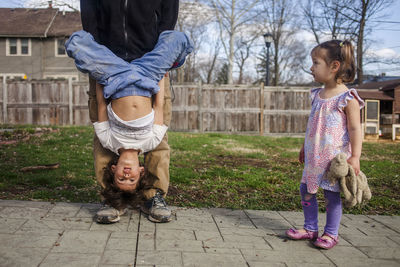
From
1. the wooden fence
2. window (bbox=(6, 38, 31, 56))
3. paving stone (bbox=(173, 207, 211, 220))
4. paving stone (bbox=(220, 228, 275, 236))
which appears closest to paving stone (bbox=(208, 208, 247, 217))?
paving stone (bbox=(173, 207, 211, 220))

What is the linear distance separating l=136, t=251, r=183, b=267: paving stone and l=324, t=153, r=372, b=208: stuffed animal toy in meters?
1.12

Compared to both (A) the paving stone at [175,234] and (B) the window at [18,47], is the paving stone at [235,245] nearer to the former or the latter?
(A) the paving stone at [175,234]

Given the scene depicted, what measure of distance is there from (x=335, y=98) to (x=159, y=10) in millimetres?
1501

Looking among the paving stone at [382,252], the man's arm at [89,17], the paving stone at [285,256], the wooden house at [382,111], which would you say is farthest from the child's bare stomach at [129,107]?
the wooden house at [382,111]

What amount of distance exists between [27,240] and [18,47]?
25271mm

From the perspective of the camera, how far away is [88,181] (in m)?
3.89

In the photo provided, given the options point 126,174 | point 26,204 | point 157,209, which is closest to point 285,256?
point 157,209

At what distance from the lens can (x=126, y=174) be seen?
2.38 m

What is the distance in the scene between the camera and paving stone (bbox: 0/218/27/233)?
2248mm

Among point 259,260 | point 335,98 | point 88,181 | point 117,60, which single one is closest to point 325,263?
point 259,260

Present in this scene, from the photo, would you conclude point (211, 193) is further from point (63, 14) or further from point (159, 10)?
point (63, 14)

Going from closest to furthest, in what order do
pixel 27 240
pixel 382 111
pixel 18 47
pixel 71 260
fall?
pixel 71 260 < pixel 27 240 < pixel 382 111 < pixel 18 47

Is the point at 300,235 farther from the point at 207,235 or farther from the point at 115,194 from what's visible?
the point at 115,194

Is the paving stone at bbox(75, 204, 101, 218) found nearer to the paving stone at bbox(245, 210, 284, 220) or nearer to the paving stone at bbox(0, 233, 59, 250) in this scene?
the paving stone at bbox(0, 233, 59, 250)
